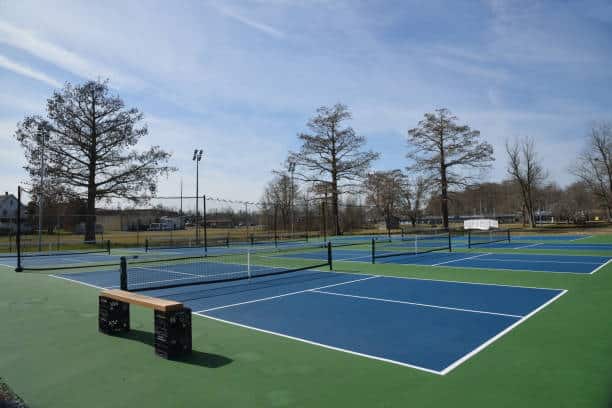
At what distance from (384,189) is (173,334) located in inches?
1817

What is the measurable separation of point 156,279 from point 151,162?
25529 millimetres

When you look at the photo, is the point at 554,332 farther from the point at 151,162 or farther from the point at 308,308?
the point at 151,162

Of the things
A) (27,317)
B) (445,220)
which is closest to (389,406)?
(27,317)

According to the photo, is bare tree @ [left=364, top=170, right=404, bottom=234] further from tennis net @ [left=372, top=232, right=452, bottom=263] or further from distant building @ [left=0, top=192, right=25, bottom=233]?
distant building @ [left=0, top=192, right=25, bottom=233]

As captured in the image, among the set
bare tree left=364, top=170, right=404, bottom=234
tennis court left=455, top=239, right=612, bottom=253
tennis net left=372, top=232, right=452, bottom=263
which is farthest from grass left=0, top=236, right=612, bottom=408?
bare tree left=364, top=170, right=404, bottom=234

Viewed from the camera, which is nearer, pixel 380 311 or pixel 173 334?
pixel 173 334

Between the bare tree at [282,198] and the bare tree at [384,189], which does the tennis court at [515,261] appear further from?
the bare tree at [384,189]

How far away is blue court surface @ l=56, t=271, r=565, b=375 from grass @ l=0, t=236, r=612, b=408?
14.1 inches

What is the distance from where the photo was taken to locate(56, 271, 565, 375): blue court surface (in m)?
5.92

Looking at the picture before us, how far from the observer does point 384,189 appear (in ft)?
164

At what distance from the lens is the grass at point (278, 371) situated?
4.22 meters

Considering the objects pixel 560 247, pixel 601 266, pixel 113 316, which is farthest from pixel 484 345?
pixel 560 247

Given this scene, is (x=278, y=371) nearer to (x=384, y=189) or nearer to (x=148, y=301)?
(x=148, y=301)

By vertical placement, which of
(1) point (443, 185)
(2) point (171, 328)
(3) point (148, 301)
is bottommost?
(2) point (171, 328)
